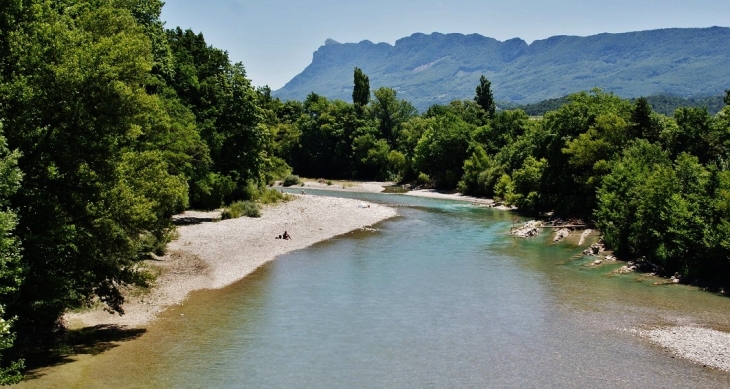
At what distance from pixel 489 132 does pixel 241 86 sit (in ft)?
181

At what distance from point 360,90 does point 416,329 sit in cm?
11209

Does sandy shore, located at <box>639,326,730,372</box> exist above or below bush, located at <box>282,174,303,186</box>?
below

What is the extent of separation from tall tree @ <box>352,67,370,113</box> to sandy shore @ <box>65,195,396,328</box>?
64910 millimetres

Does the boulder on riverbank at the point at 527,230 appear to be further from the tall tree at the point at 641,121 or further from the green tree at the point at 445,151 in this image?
the green tree at the point at 445,151

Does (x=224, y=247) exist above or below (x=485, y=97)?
below

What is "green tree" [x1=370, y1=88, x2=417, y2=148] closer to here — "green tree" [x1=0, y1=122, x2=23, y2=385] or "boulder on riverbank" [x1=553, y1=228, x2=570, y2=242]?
"boulder on riverbank" [x1=553, y1=228, x2=570, y2=242]

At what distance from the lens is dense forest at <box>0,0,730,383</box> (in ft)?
72.3

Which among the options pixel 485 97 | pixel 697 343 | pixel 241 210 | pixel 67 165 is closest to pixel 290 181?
pixel 485 97

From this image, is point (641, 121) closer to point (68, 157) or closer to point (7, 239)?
point (68, 157)

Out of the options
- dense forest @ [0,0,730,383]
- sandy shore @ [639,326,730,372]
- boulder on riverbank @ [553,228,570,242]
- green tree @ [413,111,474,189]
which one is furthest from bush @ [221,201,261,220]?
green tree @ [413,111,474,189]

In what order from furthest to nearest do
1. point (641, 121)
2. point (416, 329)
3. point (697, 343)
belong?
point (641, 121) < point (416, 329) < point (697, 343)

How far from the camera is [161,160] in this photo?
36250 millimetres

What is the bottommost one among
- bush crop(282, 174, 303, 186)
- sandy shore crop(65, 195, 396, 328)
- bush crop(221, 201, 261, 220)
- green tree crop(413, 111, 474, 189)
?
sandy shore crop(65, 195, 396, 328)

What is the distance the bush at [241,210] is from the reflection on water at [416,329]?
14816 mm
